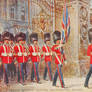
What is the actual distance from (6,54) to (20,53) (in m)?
0.36

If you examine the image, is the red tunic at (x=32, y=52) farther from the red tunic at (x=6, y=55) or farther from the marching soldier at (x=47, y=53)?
the red tunic at (x=6, y=55)

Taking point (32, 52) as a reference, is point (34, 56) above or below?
below

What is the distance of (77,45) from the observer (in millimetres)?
6496

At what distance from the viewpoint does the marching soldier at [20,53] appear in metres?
6.37

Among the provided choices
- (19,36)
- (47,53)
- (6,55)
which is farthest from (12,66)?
(47,53)

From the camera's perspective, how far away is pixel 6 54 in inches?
250

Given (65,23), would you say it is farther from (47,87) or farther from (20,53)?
(47,87)

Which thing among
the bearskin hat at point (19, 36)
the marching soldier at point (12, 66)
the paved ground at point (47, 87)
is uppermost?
the bearskin hat at point (19, 36)

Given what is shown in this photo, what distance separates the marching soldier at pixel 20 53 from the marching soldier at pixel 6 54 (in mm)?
180

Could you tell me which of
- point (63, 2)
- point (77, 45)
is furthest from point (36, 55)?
point (63, 2)

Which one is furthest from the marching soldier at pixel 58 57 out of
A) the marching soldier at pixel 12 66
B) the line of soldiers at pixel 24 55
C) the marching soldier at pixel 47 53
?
the marching soldier at pixel 12 66

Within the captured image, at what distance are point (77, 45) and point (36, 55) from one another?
1117 mm

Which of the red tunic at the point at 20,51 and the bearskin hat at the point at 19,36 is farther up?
the bearskin hat at the point at 19,36

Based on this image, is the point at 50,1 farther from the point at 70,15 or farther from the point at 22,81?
the point at 22,81
